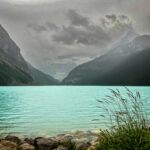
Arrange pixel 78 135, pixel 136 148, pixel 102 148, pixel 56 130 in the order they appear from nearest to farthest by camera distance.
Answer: pixel 136 148
pixel 102 148
pixel 78 135
pixel 56 130

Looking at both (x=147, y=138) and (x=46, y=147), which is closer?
(x=147, y=138)

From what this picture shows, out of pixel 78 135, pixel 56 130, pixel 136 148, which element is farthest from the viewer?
pixel 56 130

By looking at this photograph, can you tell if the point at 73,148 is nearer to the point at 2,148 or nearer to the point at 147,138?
the point at 2,148

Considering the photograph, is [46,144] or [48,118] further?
[48,118]

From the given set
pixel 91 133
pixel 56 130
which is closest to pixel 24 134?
pixel 56 130

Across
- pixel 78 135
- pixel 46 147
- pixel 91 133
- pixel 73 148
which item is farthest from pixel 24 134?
pixel 73 148

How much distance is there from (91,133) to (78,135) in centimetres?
157

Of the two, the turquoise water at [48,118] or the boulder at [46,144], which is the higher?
the turquoise water at [48,118]

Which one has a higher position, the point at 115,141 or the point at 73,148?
the point at 115,141

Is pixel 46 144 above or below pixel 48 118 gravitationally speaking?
below

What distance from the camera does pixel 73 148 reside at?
8859 millimetres

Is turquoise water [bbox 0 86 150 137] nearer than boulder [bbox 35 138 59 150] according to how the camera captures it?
No

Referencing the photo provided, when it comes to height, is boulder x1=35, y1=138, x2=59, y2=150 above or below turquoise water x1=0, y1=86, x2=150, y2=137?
below

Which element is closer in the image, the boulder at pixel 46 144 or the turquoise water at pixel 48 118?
the boulder at pixel 46 144
